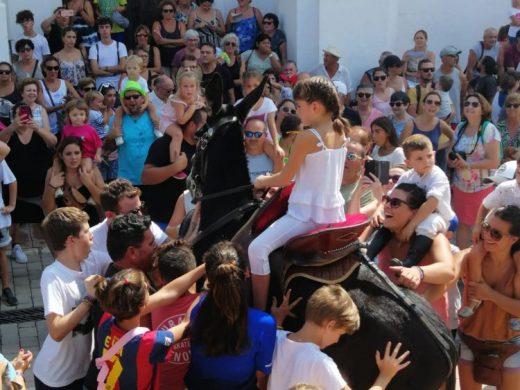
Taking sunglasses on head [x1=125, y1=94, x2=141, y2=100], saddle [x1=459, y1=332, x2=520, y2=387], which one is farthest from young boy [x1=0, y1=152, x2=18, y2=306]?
saddle [x1=459, y1=332, x2=520, y2=387]

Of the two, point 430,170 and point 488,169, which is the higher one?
point 430,170

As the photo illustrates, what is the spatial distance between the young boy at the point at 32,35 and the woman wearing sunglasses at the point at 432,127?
16.0ft

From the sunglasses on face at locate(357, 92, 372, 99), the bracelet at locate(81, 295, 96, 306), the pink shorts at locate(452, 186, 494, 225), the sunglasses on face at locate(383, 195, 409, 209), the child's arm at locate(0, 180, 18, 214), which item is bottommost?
the pink shorts at locate(452, 186, 494, 225)

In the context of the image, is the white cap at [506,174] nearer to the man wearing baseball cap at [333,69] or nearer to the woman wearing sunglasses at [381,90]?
the woman wearing sunglasses at [381,90]

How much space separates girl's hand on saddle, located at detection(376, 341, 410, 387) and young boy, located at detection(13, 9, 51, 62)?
25.5 ft

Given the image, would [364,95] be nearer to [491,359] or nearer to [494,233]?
[494,233]

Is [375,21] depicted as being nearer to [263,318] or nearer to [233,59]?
[233,59]

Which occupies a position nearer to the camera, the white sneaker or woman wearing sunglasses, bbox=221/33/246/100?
the white sneaker

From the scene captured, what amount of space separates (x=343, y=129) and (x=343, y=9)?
8.11m

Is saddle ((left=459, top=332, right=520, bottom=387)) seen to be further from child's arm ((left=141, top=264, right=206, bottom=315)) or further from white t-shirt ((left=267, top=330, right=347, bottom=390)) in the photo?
child's arm ((left=141, top=264, right=206, bottom=315))

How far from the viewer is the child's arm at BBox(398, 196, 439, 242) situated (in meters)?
4.86

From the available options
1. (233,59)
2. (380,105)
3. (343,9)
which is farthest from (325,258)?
(343,9)

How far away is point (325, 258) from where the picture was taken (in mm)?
4242

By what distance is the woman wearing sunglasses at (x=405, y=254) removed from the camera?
175 inches
